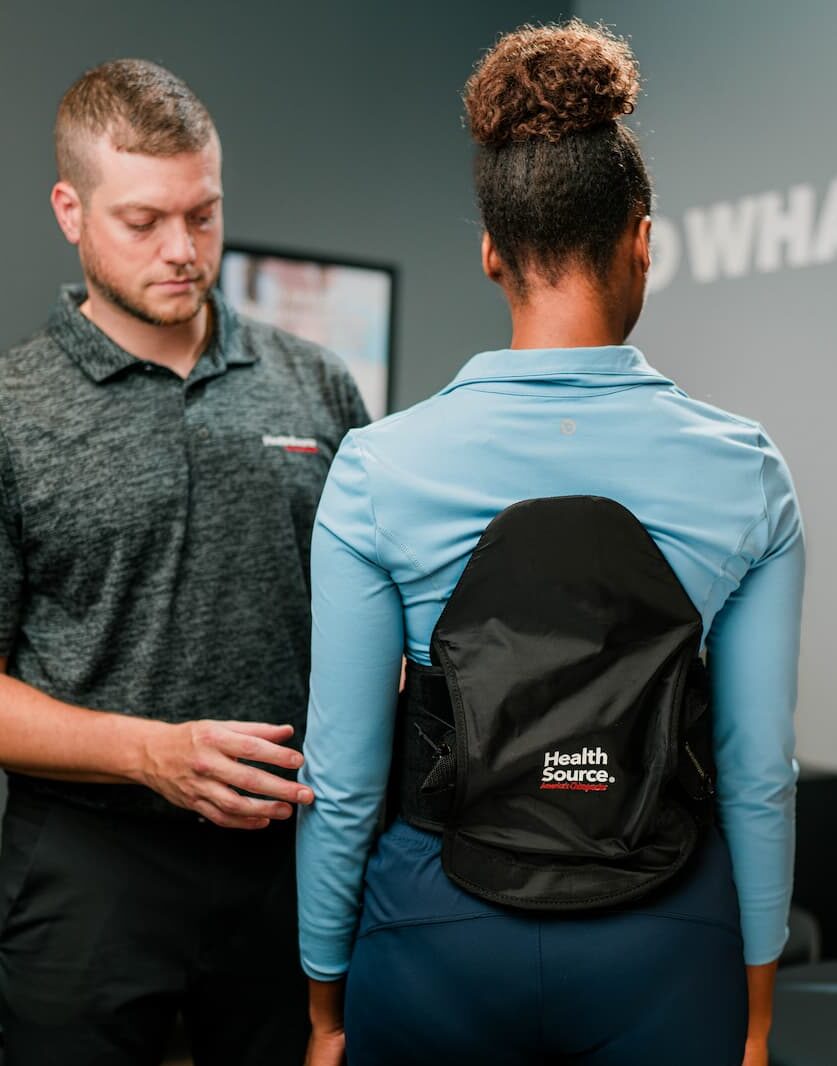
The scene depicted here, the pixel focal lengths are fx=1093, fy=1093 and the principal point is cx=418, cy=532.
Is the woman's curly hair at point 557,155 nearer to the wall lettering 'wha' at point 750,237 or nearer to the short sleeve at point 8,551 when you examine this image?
the short sleeve at point 8,551

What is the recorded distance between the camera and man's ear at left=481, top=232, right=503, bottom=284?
1.08 metres

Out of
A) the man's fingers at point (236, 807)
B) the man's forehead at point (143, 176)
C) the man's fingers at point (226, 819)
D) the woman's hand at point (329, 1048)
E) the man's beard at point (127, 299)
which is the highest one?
the man's forehead at point (143, 176)

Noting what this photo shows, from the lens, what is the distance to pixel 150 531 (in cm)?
153

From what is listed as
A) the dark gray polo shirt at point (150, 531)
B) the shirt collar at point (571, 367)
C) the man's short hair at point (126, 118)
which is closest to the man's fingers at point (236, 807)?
the dark gray polo shirt at point (150, 531)

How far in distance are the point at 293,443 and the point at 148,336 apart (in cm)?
26

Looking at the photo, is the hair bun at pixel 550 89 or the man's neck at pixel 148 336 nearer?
the hair bun at pixel 550 89

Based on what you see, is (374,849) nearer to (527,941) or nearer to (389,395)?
(527,941)

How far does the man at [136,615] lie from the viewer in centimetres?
148

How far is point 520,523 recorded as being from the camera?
0.98 metres

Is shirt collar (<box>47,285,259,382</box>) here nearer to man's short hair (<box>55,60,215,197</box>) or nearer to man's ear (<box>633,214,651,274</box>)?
man's short hair (<box>55,60,215,197</box>)

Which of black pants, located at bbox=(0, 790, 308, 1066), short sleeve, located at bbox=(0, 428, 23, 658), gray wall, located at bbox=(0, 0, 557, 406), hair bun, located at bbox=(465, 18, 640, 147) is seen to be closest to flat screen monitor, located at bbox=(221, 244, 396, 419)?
gray wall, located at bbox=(0, 0, 557, 406)

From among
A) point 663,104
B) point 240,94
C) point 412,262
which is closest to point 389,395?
point 412,262

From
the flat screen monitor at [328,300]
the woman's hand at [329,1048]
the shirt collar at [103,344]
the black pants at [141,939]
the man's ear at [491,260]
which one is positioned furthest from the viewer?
the flat screen monitor at [328,300]

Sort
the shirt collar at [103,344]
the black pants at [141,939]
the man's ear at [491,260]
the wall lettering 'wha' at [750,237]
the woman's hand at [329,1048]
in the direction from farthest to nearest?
1. the wall lettering 'wha' at [750,237]
2. the shirt collar at [103,344]
3. the black pants at [141,939]
4. the woman's hand at [329,1048]
5. the man's ear at [491,260]
